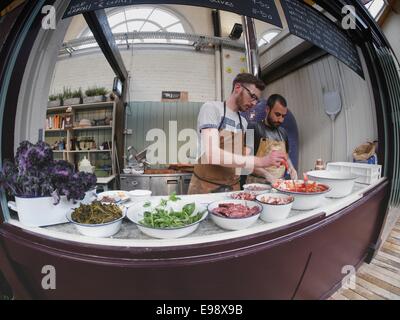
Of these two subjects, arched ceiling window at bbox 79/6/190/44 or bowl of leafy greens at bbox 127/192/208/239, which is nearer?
bowl of leafy greens at bbox 127/192/208/239

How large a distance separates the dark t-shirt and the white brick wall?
77 centimetres

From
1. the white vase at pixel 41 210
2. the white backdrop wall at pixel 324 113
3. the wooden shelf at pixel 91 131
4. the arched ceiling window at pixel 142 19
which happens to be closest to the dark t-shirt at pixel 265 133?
the white backdrop wall at pixel 324 113

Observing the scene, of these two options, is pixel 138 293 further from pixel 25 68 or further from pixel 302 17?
pixel 302 17

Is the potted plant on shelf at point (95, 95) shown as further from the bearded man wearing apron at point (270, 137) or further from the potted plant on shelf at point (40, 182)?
the bearded man wearing apron at point (270, 137)

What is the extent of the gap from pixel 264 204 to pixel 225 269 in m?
0.32

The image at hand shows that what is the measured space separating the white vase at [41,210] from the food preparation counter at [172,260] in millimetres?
30

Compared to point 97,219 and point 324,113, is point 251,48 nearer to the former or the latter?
point 324,113

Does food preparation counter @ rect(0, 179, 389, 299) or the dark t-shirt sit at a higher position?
the dark t-shirt

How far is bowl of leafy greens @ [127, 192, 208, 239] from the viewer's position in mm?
609

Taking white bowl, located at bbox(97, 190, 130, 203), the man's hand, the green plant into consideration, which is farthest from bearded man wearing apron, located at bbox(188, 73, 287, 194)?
the green plant

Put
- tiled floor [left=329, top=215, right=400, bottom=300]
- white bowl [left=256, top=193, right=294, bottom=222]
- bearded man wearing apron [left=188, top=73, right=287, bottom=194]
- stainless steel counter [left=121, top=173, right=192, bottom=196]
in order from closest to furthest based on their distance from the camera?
white bowl [left=256, top=193, right=294, bottom=222], bearded man wearing apron [left=188, top=73, right=287, bottom=194], tiled floor [left=329, top=215, right=400, bottom=300], stainless steel counter [left=121, top=173, right=192, bottom=196]

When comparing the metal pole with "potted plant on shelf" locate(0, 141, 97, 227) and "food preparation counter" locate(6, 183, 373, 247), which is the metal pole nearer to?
"food preparation counter" locate(6, 183, 373, 247)

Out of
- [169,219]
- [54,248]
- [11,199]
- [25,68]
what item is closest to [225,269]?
[169,219]

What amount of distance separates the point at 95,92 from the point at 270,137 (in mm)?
1964
